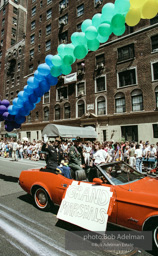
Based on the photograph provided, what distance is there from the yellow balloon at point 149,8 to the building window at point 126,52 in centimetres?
1628

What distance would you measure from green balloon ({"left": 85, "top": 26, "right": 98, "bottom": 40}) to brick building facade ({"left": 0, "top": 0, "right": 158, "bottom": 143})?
13.8 meters

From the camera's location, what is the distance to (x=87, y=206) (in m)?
3.25

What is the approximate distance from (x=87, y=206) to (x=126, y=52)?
20541 mm

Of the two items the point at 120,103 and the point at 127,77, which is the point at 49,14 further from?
the point at 120,103

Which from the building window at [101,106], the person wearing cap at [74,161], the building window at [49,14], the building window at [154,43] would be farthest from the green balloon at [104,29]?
the building window at [49,14]

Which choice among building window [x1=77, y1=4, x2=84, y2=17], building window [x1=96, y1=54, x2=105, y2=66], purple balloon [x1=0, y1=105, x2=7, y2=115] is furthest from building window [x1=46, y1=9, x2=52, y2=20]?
purple balloon [x1=0, y1=105, x2=7, y2=115]

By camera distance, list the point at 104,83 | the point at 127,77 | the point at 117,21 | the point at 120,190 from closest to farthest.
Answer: the point at 120,190 < the point at 117,21 < the point at 127,77 < the point at 104,83

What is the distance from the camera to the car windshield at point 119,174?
3472 mm

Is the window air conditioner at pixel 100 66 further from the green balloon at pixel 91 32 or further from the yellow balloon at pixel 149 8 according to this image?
the yellow balloon at pixel 149 8

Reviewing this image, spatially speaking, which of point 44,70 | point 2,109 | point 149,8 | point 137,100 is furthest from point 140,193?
point 137,100

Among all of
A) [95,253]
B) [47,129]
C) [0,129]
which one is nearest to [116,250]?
[95,253]

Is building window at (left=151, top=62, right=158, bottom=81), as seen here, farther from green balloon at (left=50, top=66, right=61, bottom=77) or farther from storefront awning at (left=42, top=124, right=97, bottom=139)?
green balloon at (left=50, top=66, right=61, bottom=77)

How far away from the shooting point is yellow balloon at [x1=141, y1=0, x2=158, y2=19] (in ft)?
13.9

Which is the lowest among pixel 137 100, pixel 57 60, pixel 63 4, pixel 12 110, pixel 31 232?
pixel 31 232
